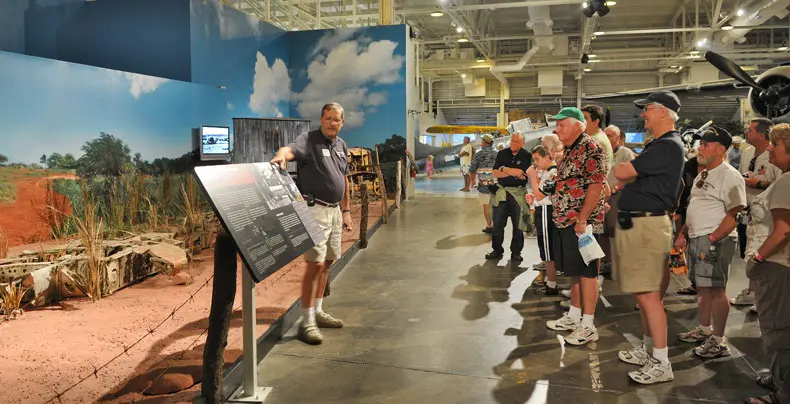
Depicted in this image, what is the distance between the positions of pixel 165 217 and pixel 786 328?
22.9 ft

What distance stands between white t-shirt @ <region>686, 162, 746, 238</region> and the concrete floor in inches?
32.2

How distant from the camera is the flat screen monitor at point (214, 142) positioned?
905 cm

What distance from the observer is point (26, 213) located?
19.4 feet

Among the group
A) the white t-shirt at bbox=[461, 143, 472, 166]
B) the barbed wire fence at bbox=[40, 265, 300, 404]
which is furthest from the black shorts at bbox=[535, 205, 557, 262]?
the white t-shirt at bbox=[461, 143, 472, 166]

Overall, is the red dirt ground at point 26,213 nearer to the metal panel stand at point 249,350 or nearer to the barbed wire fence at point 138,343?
the barbed wire fence at point 138,343

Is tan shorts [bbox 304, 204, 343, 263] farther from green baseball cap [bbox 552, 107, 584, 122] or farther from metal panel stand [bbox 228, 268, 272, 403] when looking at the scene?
green baseball cap [bbox 552, 107, 584, 122]

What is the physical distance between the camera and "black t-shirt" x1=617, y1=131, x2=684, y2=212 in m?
2.75

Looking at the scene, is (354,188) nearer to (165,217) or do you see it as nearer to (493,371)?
(165,217)

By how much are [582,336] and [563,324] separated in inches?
11.4

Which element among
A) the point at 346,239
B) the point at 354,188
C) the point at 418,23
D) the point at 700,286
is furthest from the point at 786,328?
the point at 418,23

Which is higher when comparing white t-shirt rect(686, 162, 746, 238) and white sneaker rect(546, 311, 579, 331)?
white t-shirt rect(686, 162, 746, 238)

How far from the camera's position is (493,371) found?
10.1 feet

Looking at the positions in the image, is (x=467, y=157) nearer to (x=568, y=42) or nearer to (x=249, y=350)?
(x=568, y=42)

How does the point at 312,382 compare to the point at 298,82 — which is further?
the point at 298,82
